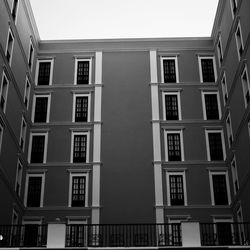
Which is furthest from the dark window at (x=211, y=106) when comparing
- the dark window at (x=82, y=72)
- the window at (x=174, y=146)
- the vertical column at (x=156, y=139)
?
the dark window at (x=82, y=72)

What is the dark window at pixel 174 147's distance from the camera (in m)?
37.0

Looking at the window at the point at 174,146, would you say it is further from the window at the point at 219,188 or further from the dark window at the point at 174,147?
the window at the point at 219,188

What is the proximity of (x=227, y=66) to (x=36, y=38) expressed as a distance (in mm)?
15930

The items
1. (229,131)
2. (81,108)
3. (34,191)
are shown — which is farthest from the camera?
(81,108)

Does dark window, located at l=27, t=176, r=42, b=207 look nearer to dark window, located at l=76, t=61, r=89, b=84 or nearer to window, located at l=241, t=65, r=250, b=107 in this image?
dark window, located at l=76, t=61, r=89, b=84

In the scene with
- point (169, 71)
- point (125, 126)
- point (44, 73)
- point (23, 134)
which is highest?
point (44, 73)

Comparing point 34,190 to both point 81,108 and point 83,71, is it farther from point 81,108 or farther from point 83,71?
point 83,71

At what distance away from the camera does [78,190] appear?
36.1m

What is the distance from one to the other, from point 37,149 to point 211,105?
13845 millimetres

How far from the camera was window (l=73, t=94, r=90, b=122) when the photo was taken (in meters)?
38.8

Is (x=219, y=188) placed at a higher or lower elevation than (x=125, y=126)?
lower

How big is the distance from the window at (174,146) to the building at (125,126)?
79 millimetres

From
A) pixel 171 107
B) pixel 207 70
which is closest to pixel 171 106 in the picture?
pixel 171 107

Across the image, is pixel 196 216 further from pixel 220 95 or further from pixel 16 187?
pixel 16 187
